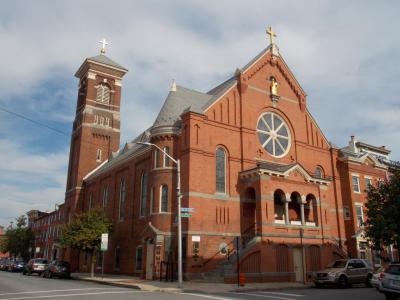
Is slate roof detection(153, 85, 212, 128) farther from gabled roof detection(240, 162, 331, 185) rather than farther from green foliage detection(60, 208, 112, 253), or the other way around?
green foliage detection(60, 208, 112, 253)

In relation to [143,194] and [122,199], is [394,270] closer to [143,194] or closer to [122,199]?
[143,194]

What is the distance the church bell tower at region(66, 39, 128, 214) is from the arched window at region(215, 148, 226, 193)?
24.4 m

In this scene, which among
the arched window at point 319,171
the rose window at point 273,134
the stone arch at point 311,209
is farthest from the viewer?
the arched window at point 319,171

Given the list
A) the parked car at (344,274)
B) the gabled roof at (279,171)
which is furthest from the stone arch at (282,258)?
the gabled roof at (279,171)

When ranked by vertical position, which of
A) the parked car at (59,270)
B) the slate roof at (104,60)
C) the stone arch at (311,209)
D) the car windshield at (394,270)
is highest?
the slate roof at (104,60)

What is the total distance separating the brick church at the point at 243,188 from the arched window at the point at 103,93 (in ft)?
45.7

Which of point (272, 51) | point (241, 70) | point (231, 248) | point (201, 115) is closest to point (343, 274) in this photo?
point (231, 248)

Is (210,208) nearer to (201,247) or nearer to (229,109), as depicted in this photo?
(201,247)

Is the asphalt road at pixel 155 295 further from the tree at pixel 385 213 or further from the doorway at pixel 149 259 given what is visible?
the doorway at pixel 149 259

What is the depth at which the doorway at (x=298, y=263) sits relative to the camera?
27922 mm

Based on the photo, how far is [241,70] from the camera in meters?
32.9

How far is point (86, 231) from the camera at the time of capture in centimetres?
3334

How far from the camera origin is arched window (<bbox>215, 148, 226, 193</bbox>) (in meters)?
29.4

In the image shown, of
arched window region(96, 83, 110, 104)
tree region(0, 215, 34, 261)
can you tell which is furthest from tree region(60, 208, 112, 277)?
tree region(0, 215, 34, 261)
